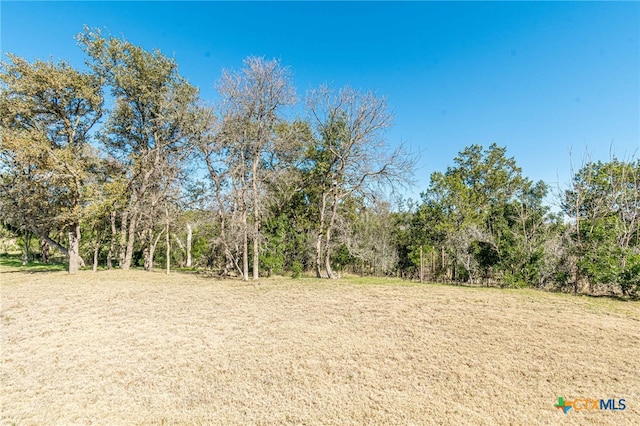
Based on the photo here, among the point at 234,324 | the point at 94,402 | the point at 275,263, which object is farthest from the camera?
the point at 275,263

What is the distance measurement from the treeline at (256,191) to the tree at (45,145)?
64 mm

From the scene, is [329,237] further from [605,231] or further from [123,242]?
[123,242]

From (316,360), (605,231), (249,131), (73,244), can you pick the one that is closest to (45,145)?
(73,244)

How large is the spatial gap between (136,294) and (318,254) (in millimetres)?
6741

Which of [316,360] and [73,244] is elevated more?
[73,244]

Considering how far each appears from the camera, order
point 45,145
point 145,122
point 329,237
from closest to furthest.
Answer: point 45,145 → point 329,237 → point 145,122

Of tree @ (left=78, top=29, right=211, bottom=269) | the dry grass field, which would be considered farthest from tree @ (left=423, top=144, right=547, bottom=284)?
tree @ (left=78, top=29, right=211, bottom=269)

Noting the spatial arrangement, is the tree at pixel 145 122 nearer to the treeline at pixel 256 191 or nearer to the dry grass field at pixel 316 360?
the treeline at pixel 256 191

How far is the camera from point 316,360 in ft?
13.5

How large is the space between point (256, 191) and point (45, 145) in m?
8.60

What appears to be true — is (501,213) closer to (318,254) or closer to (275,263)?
(318,254)

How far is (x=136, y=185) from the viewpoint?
48.1 ft

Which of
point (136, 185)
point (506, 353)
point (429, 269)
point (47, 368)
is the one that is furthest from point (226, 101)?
point (429, 269)

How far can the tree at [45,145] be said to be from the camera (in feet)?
35.3
